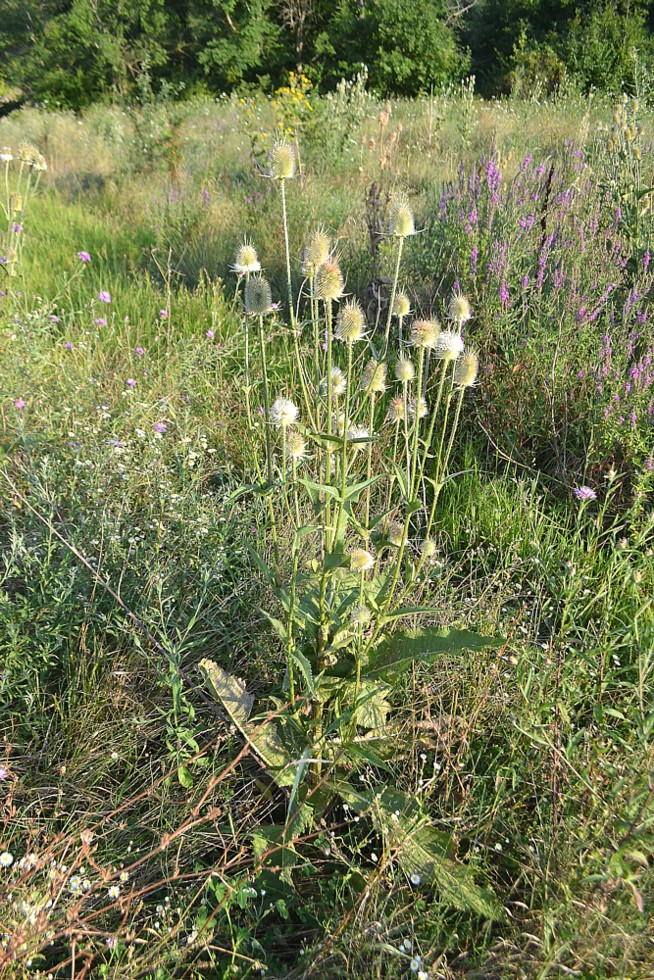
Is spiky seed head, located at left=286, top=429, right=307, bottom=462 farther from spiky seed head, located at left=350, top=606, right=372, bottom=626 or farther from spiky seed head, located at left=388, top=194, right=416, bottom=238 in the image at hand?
spiky seed head, located at left=388, top=194, right=416, bottom=238

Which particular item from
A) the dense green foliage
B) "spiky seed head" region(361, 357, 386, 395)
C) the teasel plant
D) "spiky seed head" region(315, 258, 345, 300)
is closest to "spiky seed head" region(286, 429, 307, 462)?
the teasel plant

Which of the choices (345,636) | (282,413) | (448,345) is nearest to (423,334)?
(448,345)

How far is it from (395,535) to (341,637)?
0.27 meters

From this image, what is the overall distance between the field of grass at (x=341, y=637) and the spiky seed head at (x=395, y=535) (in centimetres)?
2

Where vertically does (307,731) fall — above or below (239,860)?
above

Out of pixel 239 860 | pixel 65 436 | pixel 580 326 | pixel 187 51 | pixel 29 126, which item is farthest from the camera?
pixel 187 51

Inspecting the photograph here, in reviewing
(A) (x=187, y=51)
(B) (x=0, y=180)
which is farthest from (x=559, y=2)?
(B) (x=0, y=180)

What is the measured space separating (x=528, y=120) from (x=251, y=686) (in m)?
7.58

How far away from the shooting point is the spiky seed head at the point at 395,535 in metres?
1.53

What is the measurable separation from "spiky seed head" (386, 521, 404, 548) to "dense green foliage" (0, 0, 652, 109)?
18.6 m

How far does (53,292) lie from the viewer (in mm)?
3891

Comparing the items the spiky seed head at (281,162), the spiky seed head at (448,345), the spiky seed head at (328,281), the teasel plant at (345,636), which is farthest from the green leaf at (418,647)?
the spiky seed head at (281,162)

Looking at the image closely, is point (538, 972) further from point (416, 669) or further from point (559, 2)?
point (559, 2)

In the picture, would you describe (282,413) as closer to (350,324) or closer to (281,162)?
(350,324)
